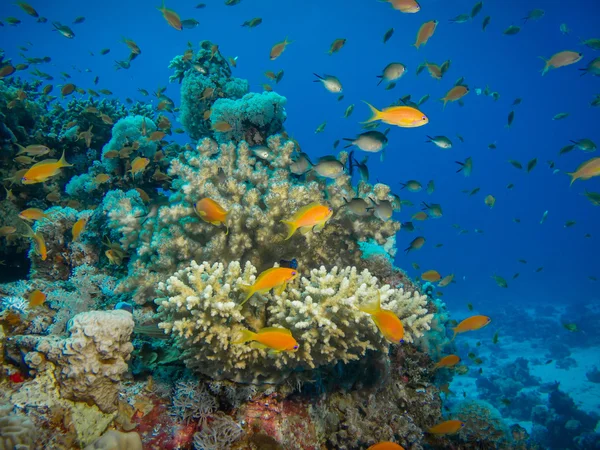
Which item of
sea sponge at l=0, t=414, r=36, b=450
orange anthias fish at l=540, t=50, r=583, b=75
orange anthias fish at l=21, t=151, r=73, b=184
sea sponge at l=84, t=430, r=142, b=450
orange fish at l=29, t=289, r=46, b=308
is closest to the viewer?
sea sponge at l=0, t=414, r=36, b=450

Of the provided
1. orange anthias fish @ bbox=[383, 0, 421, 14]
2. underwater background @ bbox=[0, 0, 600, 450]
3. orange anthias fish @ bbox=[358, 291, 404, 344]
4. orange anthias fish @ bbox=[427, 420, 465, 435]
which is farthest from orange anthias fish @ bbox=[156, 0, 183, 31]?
orange anthias fish @ bbox=[427, 420, 465, 435]

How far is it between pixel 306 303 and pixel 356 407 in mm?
1870

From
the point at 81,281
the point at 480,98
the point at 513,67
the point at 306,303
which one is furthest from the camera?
the point at 480,98

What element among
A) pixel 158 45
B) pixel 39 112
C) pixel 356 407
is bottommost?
pixel 356 407

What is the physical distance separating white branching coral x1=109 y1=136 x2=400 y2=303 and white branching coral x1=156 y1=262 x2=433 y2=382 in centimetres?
84

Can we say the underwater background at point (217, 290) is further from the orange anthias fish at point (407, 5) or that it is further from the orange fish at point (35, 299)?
the orange fish at point (35, 299)

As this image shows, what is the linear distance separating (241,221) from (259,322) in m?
1.40

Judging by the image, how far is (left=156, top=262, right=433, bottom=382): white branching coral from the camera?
3045mm

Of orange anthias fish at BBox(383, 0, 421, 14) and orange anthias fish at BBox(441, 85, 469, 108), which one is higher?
orange anthias fish at BBox(383, 0, 421, 14)

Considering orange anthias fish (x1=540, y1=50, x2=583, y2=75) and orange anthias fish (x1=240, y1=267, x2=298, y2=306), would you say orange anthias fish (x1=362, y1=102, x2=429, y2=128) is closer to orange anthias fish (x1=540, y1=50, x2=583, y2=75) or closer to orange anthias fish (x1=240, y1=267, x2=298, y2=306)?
orange anthias fish (x1=240, y1=267, x2=298, y2=306)

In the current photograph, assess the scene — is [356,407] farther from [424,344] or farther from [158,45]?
[158,45]

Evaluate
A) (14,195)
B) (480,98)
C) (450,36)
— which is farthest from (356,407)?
(480,98)

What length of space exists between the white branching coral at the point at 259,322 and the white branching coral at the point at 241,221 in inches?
32.9

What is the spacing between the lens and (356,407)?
3.98 m
